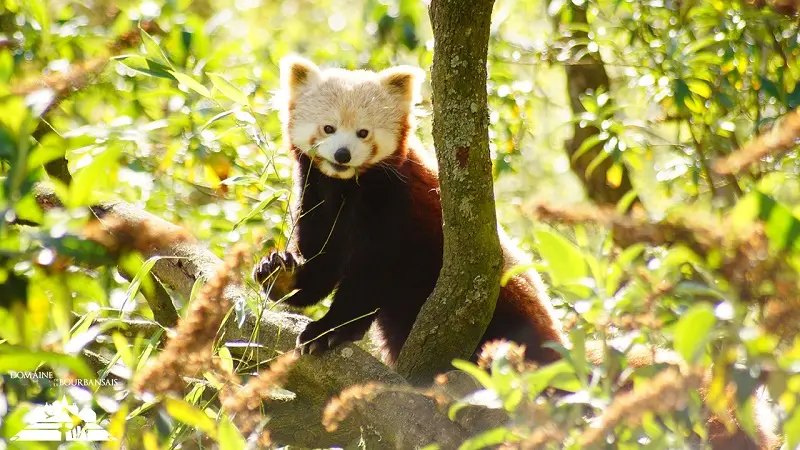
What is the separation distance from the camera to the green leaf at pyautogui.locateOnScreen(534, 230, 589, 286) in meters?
1.31

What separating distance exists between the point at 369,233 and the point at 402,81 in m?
0.92

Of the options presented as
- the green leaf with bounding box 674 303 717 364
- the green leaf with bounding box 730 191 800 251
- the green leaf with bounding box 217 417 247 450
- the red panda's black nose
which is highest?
the green leaf with bounding box 730 191 800 251

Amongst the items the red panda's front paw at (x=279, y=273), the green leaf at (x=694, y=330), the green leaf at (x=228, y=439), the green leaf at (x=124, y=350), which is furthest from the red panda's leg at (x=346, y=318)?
the green leaf at (x=694, y=330)

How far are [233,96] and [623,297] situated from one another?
157 centimetres

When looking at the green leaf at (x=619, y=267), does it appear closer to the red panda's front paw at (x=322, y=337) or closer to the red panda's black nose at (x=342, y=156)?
the red panda's front paw at (x=322, y=337)

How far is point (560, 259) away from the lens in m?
1.33

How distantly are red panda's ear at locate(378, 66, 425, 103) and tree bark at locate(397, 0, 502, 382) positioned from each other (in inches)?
63.1

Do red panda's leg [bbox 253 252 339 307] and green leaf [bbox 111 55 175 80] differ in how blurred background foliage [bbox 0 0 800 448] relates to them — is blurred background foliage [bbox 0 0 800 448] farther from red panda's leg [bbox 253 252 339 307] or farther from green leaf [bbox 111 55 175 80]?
red panda's leg [bbox 253 252 339 307]

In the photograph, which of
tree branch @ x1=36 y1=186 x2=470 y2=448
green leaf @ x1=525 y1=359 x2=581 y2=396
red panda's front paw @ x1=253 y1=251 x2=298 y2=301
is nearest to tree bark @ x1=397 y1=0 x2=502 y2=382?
tree branch @ x1=36 y1=186 x2=470 y2=448

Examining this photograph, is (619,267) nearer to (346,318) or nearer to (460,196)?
(460,196)

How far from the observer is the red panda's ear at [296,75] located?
402 centimetres

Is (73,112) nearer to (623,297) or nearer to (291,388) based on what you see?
(291,388)

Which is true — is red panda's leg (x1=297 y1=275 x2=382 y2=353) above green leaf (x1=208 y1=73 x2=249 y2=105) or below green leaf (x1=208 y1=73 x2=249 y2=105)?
below

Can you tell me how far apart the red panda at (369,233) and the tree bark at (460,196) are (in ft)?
1.55
